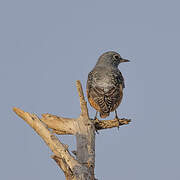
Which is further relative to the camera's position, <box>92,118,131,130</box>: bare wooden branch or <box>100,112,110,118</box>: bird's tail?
<box>100,112,110,118</box>: bird's tail

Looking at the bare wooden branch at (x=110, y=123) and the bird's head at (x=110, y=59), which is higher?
the bird's head at (x=110, y=59)

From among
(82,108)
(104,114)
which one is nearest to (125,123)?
(104,114)

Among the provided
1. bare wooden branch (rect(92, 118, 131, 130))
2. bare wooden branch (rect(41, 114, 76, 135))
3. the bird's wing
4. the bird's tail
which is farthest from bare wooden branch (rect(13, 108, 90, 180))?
the bird's tail

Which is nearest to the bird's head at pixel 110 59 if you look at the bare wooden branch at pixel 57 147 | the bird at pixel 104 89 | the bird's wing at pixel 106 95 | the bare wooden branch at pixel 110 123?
the bird at pixel 104 89

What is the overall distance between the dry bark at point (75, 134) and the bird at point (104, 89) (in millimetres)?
695

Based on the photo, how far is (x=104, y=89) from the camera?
533 inches

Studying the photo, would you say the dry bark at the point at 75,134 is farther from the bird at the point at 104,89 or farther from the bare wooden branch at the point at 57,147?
the bird at the point at 104,89

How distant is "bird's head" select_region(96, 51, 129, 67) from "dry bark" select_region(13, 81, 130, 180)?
3.23 metres

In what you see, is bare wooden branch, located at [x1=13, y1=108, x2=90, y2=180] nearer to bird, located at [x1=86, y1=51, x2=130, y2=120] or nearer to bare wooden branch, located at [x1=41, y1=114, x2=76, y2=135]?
bare wooden branch, located at [x1=41, y1=114, x2=76, y2=135]

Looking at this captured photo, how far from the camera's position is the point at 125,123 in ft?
43.5

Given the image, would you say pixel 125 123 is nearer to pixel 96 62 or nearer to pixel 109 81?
pixel 109 81

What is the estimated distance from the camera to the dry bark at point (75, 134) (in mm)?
10008

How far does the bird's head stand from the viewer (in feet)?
50.9

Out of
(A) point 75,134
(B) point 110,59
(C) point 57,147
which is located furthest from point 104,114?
(C) point 57,147
